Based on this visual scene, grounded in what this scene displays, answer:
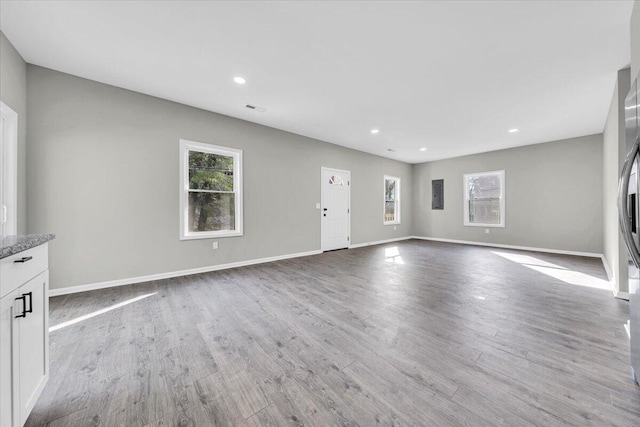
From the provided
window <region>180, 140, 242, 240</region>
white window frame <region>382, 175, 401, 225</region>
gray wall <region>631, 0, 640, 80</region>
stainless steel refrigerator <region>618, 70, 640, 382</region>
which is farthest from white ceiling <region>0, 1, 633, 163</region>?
white window frame <region>382, 175, 401, 225</region>

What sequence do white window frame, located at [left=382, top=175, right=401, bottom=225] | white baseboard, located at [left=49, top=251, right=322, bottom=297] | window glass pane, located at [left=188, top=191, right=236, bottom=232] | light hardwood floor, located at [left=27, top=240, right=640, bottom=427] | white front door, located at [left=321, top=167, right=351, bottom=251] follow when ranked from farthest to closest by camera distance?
white window frame, located at [left=382, top=175, right=401, bottom=225] → white front door, located at [left=321, top=167, right=351, bottom=251] → window glass pane, located at [left=188, top=191, right=236, bottom=232] → white baseboard, located at [left=49, top=251, right=322, bottom=297] → light hardwood floor, located at [left=27, top=240, right=640, bottom=427]

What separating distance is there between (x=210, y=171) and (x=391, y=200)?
559 cm

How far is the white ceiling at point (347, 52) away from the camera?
6.66 feet

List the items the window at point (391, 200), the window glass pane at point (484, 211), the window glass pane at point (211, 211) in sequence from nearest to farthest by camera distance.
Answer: the window glass pane at point (211, 211)
the window glass pane at point (484, 211)
the window at point (391, 200)

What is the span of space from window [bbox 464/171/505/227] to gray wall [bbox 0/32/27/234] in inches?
346

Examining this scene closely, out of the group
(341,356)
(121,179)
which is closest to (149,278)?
(121,179)

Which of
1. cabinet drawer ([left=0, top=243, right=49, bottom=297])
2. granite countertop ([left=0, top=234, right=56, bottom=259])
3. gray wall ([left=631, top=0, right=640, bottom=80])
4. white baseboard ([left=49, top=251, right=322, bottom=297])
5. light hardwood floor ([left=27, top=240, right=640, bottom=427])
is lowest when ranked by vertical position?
light hardwood floor ([left=27, top=240, right=640, bottom=427])

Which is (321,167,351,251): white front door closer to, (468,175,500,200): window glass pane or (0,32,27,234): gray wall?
(468,175,500,200): window glass pane

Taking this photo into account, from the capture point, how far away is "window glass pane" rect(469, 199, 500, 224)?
661cm

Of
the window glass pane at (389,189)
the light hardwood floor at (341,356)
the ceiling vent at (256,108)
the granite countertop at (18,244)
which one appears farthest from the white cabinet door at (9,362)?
the window glass pane at (389,189)

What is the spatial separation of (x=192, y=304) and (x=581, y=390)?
323 centimetres

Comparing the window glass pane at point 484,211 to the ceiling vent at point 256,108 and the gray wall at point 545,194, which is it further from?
the ceiling vent at point 256,108

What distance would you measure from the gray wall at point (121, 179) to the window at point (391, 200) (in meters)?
3.99

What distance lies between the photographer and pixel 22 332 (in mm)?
1087
